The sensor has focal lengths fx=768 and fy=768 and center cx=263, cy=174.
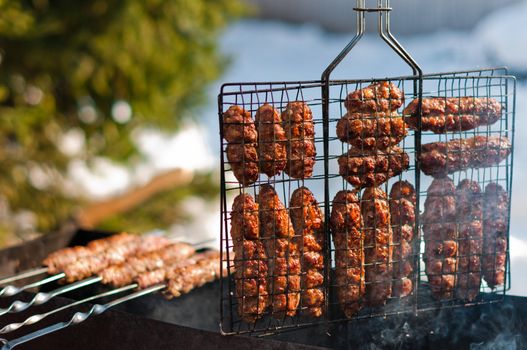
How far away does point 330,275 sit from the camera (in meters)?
3.02

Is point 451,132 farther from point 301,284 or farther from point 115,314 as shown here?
point 115,314

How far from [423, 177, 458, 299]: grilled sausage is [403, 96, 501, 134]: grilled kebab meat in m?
0.23

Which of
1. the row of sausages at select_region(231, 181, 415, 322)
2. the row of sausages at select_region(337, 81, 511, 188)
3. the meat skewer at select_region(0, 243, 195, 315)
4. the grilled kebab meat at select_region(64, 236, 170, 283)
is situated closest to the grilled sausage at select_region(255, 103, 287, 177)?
the row of sausages at select_region(231, 181, 415, 322)

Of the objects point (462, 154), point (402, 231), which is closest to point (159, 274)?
point (402, 231)

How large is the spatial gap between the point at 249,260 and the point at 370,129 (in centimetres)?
66

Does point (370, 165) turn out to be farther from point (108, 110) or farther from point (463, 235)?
point (108, 110)

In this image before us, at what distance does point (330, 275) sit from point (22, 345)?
1.40m

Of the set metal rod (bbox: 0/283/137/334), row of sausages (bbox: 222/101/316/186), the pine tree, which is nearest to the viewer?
metal rod (bbox: 0/283/137/334)

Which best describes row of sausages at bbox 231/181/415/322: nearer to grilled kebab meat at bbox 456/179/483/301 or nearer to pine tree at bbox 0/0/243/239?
grilled kebab meat at bbox 456/179/483/301

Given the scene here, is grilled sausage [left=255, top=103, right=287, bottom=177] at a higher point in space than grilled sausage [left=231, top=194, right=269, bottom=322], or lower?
higher

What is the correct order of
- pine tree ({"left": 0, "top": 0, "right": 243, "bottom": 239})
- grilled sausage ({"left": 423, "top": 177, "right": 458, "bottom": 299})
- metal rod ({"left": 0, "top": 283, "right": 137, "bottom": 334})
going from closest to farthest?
metal rod ({"left": 0, "top": 283, "right": 137, "bottom": 334}) < grilled sausage ({"left": 423, "top": 177, "right": 458, "bottom": 299}) < pine tree ({"left": 0, "top": 0, "right": 243, "bottom": 239})

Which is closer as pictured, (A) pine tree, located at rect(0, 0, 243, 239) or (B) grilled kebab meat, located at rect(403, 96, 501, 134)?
(B) grilled kebab meat, located at rect(403, 96, 501, 134)

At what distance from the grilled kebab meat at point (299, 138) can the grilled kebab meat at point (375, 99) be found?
164mm

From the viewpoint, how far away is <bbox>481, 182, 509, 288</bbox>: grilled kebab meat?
10.1ft
